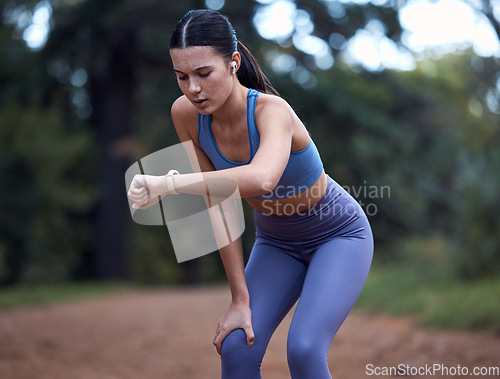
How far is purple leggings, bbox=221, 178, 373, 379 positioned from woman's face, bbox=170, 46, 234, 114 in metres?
0.60

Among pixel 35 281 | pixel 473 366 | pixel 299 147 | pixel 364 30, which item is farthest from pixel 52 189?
pixel 299 147

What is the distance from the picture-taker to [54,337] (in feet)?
20.6

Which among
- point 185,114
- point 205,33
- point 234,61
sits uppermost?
point 205,33

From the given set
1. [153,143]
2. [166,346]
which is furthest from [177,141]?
[166,346]

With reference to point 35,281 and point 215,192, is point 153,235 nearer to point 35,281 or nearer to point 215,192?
point 35,281

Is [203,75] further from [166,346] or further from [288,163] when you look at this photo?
[166,346]

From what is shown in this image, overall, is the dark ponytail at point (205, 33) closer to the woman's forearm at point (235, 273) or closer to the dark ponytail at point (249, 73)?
the dark ponytail at point (249, 73)

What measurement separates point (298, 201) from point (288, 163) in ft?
0.65

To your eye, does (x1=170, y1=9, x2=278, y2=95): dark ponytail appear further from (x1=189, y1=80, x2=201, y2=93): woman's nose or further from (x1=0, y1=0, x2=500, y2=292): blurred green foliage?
(x1=0, y1=0, x2=500, y2=292): blurred green foliage

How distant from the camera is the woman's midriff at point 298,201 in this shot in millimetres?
2398

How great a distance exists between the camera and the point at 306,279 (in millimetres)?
2344

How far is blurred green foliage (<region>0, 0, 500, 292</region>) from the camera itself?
30.8 ft

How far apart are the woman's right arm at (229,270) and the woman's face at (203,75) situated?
29 cm

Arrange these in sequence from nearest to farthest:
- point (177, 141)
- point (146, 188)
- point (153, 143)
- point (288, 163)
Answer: point (146, 188) < point (288, 163) < point (177, 141) < point (153, 143)
